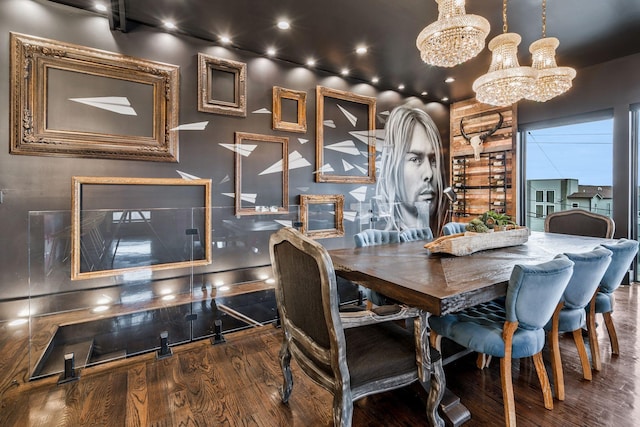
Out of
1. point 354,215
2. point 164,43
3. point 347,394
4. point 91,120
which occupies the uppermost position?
point 164,43

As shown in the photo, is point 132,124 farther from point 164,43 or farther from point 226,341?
point 226,341

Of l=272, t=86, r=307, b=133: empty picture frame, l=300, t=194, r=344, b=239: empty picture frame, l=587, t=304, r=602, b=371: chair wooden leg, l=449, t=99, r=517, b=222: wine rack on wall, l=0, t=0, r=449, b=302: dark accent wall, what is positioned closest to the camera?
l=587, t=304, r=602, b=371: chair wooden leg

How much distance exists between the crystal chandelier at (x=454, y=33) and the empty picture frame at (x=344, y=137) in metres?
2.28

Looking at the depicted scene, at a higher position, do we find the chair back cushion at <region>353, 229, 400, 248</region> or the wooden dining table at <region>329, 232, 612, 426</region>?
the chair back cushion at <region>353, 229, 400, 248</region>

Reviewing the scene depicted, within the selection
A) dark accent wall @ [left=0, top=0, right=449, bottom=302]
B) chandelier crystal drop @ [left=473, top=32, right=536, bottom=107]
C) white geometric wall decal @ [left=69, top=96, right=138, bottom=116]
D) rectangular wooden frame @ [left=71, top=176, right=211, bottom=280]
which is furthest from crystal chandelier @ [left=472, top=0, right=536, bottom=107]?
white geometric wall decal @ [left=69, top=96, right=138, bottom=116]

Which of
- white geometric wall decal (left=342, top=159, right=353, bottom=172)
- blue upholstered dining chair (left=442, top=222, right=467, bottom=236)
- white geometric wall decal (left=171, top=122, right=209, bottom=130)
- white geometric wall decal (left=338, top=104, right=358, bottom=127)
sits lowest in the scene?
blue upholstered dining chair (left=442, top=222, right=467, bottom=236)

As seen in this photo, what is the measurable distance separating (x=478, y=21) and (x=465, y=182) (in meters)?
4.21

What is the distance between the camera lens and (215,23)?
3217mm

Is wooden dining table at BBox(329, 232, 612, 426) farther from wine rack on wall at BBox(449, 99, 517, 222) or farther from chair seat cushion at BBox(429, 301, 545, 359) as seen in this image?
wine rack on wall at BBox(449, 99, 517, 222)

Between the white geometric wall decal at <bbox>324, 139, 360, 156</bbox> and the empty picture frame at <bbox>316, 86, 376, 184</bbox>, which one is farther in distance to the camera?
the white geometric wall decal at <bbox>324, 139, 360, 156</bbox>

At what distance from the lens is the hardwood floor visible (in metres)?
1.71

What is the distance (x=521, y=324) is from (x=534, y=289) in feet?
0.80

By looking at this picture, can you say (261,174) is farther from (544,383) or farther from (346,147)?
(544,383)

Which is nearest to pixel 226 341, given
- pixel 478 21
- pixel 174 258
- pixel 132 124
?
pixel 174 258
